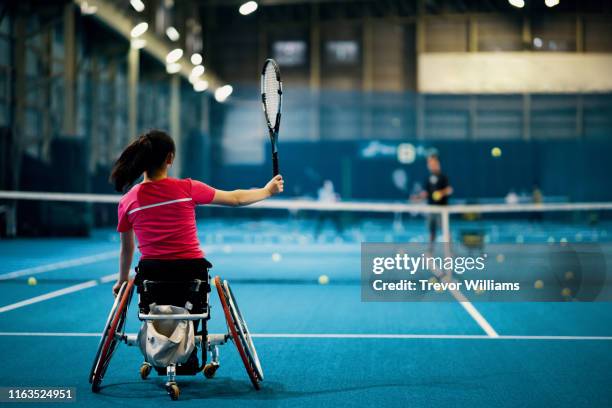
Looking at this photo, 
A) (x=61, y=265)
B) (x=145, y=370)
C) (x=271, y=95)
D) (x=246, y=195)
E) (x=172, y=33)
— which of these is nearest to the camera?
(x=246, y=195)

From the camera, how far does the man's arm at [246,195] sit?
423 cm

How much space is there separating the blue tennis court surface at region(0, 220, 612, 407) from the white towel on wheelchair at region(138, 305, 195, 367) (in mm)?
268

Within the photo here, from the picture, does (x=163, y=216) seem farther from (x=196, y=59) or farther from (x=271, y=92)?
(x=196, y=59)

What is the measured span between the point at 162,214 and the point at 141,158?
0.33 metres

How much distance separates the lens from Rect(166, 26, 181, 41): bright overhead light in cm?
2772

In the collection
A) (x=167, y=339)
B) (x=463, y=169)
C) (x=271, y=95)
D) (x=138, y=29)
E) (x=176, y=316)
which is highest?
(x=138, y=29)

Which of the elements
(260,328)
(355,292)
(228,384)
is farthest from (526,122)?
(228,384)

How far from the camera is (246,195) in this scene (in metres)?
4.29

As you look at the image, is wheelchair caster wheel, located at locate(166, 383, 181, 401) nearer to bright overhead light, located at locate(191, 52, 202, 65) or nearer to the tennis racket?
the tennis racket

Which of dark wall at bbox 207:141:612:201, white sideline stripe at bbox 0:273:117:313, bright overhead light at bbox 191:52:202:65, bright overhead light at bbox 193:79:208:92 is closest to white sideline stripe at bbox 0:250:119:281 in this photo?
white sideline stripe at bbox 0:273:117:313

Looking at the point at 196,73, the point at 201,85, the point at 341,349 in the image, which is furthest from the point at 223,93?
the point at 341,349

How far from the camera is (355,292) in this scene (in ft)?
30.6

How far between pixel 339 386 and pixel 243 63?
3061 cm

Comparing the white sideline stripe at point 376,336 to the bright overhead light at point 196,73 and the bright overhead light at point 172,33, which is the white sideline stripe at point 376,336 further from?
the bright overhead light at point 196,73
